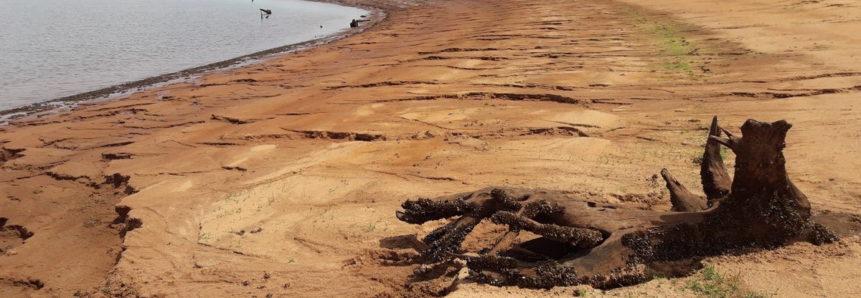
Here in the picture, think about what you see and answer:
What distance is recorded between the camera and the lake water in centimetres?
1509

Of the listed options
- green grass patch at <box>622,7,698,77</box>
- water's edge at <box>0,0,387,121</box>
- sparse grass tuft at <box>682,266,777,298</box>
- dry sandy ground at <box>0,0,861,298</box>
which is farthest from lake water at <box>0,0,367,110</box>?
sparse grass tuft at <box>682,266,777,298</box>

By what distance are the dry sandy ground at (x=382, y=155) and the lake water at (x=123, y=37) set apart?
3.41 metres

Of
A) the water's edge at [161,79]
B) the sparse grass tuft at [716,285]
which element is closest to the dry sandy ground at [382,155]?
the sparse grass tuft at [716,285]

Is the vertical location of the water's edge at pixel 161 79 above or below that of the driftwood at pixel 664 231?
below

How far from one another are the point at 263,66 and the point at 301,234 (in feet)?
37.5

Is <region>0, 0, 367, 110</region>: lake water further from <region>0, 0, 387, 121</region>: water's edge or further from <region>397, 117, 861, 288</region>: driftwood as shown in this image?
<region>397, 117, 861, 288</region>: driftwood

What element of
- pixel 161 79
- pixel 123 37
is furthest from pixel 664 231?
pixel 123 37

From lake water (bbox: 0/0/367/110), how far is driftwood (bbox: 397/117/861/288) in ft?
39.7

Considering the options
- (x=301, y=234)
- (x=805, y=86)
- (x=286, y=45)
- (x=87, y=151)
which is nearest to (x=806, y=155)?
(x=805, y=86)

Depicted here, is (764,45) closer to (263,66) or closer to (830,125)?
(830,125)

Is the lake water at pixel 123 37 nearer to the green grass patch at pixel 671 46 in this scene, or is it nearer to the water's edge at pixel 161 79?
the water's edge at pixel 161 79

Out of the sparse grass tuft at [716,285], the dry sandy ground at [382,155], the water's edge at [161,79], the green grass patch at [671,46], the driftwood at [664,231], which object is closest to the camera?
the sparse grass tuft at [716,285]

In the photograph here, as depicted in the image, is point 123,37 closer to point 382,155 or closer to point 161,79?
point 161,79

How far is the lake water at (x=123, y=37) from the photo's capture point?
594 inches
